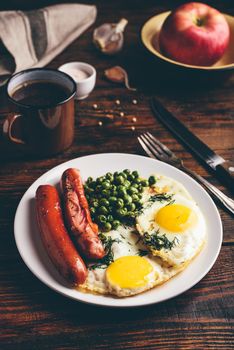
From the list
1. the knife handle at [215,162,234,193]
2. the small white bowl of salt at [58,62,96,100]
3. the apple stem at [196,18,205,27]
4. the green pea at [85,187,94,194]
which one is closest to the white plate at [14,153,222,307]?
the green pea at [85,187,94,194]

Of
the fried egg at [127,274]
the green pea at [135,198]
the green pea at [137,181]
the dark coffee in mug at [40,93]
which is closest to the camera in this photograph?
the fried egg at [127,274]

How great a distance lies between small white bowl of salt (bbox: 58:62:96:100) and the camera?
267 centimetres

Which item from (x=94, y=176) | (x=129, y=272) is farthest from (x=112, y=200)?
(x=129, y=272)

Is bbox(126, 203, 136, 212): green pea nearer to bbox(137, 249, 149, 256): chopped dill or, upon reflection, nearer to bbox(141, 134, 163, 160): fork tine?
bbox(137, 249, 149, 256): chopped dill

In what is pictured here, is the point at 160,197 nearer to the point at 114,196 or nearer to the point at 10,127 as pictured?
the point at 114,196

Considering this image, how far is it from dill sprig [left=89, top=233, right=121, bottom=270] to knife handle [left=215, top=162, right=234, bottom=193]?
2.30ft

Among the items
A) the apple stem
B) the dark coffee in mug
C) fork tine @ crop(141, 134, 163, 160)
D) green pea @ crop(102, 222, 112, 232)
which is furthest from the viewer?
the apple stem

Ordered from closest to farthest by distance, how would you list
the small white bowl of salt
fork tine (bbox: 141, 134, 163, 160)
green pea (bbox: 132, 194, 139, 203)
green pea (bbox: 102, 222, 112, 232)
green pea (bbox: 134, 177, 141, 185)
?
green pea (bbox: 102, 222, 112, 232) → green pea (bbox: 132, 194, 139, 203) → green pea (bbox: 134, 177, 141, 185) → fork tine (bbox: 141, 134, 163, 160) → the small white bowl of salt

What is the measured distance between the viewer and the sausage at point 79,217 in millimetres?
1735

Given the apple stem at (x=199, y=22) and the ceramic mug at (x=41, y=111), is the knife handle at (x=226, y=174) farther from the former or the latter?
the apple stem at (x=199, y=22)

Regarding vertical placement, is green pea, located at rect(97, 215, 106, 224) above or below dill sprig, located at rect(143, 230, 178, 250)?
below

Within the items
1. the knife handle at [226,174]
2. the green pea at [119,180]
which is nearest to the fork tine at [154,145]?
the knife handle at [226,174]

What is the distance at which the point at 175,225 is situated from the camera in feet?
6.01

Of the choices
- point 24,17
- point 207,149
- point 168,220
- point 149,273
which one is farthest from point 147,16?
point 149,273
